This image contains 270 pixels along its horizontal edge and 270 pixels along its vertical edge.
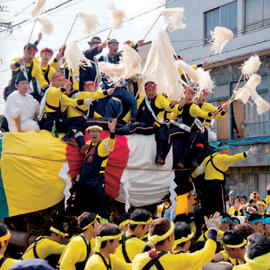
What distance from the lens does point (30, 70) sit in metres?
7.49

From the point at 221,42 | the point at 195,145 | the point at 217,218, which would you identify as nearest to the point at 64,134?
the point at 195,145

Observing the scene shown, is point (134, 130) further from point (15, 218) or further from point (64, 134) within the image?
point (15, 218)

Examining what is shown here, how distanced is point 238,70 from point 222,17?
240cm

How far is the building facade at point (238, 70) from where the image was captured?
15375 millimetres

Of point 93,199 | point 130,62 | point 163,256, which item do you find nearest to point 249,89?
point 130,62

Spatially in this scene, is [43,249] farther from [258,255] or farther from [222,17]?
[222,17]

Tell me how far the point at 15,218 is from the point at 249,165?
9992 mm

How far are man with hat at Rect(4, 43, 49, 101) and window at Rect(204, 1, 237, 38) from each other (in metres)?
10.7

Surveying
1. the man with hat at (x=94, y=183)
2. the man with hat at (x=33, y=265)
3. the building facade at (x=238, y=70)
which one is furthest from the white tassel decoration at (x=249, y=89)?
the building facade at (x=238, y=70)

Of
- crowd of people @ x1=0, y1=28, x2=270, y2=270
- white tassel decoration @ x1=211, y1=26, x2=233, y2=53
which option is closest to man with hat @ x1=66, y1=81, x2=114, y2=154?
crowd of people @ x1=0, y1=28, x2=270, y2=270

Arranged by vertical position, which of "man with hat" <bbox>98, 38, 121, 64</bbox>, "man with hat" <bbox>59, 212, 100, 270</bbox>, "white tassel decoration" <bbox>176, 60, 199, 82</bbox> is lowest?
"man with hat" <bbox>59, 212, 100, 270</bbox>

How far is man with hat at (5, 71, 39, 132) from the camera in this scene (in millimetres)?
6949

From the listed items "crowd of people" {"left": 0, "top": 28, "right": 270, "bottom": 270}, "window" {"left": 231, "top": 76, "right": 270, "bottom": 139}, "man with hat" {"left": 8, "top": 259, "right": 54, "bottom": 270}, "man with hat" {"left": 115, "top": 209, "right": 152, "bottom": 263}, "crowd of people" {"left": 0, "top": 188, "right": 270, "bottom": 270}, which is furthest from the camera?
"window" {"left": 231, "top": 76, "right": 270, "bottom": 139}

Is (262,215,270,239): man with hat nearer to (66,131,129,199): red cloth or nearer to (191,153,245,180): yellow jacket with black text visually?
(191,153,245,180): yellow jacket with black text
